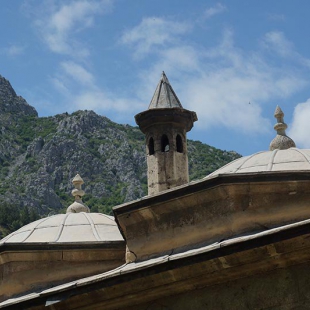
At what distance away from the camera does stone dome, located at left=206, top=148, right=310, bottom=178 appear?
11.7m

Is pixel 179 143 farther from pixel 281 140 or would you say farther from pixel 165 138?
pixel 281 140

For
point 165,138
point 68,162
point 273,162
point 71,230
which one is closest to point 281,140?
point 273,162

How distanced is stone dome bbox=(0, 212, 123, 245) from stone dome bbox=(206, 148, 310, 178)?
3697mm

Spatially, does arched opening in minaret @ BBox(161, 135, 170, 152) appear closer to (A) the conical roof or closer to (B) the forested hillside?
(A) the conical roof

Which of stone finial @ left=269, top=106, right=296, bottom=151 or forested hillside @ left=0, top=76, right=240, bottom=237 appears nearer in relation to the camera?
stone finial @ left=269, top=106, right=296, bottom=151

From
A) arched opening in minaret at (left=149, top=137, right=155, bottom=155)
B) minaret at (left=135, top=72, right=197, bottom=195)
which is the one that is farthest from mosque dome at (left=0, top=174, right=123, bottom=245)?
arched opening in minaret at (left=149, top=137, right=155, bottom=155)

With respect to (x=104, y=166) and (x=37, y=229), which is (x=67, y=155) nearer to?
(x=104, y=166)

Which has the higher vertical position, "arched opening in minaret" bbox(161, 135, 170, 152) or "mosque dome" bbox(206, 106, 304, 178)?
"arched opening in minaret" bbox(161, 135, 170, 152)

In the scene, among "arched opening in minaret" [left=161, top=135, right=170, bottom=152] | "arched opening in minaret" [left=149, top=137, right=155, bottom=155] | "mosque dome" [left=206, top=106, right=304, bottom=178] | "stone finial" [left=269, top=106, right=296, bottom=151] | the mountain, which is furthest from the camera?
the mountain

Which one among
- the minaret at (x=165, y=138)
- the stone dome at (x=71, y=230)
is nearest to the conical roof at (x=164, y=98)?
the minaret at (x=165, y=138)

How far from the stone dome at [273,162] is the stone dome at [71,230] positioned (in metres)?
3.70

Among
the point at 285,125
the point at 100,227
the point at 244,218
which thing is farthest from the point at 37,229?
the point at 244,218

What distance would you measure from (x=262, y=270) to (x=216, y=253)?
539 millimetres

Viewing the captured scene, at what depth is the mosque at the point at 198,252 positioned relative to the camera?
318 inches
